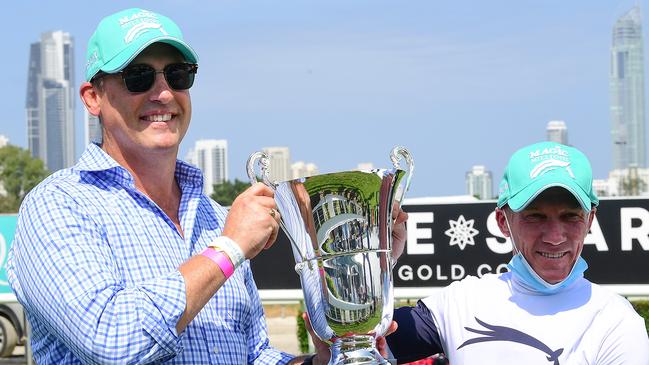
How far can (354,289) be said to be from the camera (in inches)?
106

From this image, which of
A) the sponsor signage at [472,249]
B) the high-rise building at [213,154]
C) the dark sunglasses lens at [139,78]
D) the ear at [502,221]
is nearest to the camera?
the dark sunglasses lens at [139,78]

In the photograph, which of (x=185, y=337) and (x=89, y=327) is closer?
(x=89, y=327)

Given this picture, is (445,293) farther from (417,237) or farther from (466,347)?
(417,237)

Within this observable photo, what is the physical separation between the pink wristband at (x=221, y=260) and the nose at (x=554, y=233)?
3.06ft

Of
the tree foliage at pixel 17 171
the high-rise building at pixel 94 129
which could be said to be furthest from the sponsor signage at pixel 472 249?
→ the tree foliage at pixel 17 171

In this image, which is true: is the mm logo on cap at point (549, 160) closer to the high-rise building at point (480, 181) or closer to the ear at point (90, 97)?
the ear at point (90, 97)

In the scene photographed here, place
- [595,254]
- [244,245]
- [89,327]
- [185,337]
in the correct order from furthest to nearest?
1. [595,254]
2. [185,337]
3. [244,245]
4. [89,327]

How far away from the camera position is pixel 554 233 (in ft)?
9.59

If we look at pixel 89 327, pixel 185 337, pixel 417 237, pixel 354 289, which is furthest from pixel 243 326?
pixel 417 237

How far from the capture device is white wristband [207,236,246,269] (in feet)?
8.40

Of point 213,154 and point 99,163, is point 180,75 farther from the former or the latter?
point 213,154

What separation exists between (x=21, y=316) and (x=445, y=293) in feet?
37.6

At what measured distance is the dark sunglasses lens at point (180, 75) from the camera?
2.88 meters

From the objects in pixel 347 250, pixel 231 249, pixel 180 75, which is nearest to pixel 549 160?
pixel 347 250
